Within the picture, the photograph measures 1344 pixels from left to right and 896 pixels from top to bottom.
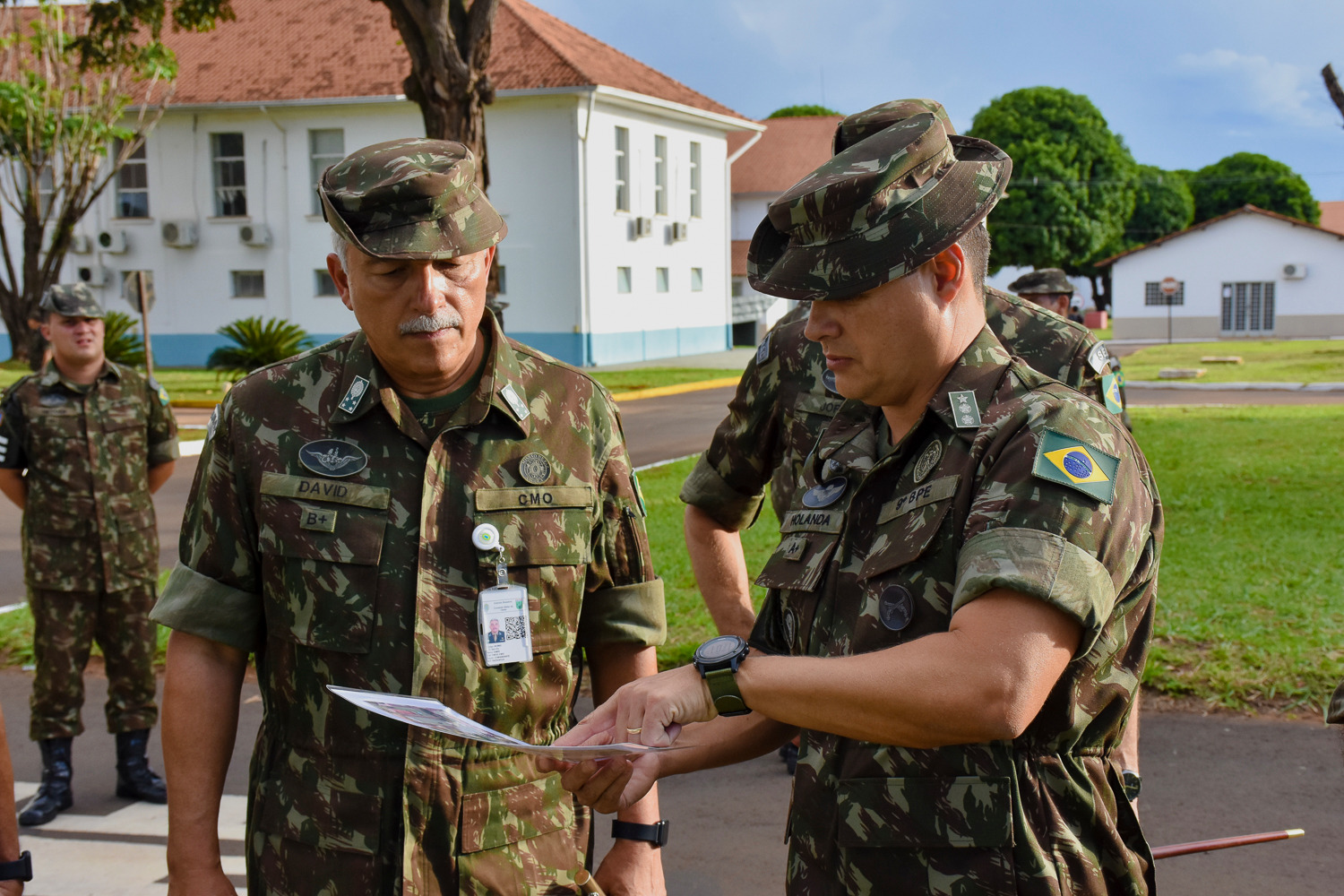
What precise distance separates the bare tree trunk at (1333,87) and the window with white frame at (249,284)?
25067 millimetres

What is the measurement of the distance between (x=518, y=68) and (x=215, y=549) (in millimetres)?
25814

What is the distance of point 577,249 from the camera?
26719mm

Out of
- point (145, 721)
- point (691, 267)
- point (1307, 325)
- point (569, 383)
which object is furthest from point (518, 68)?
point (1307, 325)

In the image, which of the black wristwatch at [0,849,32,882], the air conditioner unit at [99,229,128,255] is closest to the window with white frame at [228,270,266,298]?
the air conditioner unit at [99,229,128,255]

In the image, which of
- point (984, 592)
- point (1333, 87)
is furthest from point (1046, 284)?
point (984, 592)

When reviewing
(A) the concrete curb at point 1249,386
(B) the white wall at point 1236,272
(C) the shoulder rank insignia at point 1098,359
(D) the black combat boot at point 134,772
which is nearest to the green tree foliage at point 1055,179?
(B) the white wall at point 1236,272

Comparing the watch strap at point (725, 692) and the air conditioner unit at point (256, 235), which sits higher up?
the air conditioner unit at point (256, 235)

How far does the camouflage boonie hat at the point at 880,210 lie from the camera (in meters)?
1.73

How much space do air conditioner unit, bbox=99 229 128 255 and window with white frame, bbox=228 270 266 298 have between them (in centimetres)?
281

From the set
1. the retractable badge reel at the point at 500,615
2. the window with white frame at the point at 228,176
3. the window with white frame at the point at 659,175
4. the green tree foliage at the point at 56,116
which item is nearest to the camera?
the retractable badge reel at the point at 500,615

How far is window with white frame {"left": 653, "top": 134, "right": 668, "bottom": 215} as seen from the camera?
30.0 m

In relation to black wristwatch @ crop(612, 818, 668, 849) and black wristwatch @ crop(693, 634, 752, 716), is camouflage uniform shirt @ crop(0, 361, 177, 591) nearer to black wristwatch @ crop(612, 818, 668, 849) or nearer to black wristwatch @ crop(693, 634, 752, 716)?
black wristwatch @ crop(612, 818, 668, 849)

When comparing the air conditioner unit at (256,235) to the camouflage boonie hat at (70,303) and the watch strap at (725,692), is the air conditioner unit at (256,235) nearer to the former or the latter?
the camouflage boonie hat at (70,303)

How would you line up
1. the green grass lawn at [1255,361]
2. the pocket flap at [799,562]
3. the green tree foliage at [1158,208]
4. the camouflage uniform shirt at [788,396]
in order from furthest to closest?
the green tree foliage at [1158,208], the green grass lawn at [1255,361], the camouflage uniform shirt at [788,396], the pocket flap at [799,562]
